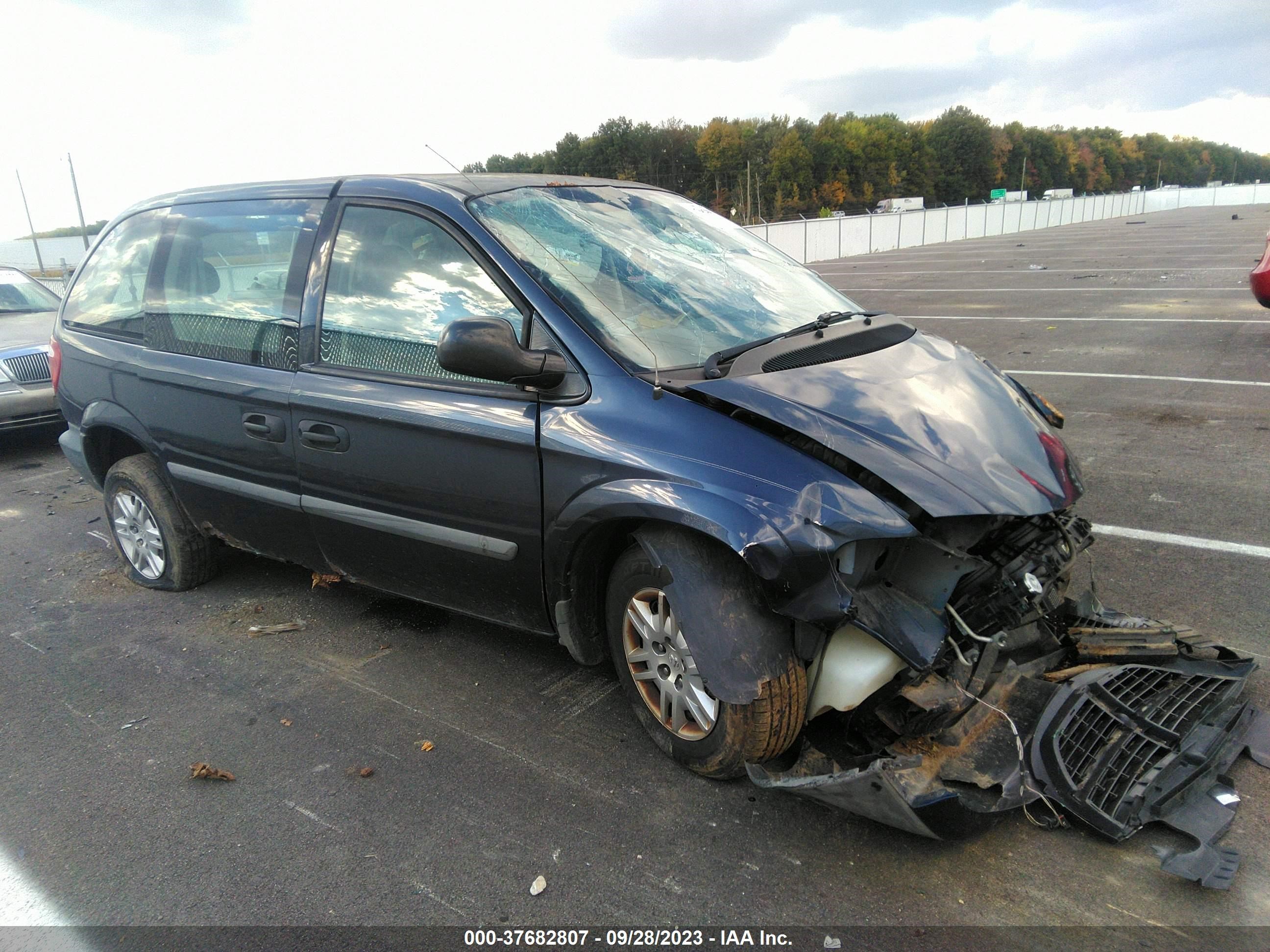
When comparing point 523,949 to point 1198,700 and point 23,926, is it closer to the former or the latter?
point 23,926

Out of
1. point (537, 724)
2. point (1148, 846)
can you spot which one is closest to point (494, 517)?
point (537, 724)

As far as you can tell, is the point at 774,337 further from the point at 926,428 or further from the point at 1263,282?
the point at 1263,282

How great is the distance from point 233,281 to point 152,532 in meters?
1.50

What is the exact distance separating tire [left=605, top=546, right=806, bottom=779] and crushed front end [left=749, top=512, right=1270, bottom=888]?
8 cm

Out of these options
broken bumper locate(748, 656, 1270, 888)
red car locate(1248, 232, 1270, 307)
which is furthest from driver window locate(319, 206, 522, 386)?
red car locate(1248, 232, 1270, 307)

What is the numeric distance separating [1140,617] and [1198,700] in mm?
660

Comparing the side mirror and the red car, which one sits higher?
the side mirror

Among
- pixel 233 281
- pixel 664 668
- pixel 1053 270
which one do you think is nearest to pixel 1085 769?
pixel 664 668

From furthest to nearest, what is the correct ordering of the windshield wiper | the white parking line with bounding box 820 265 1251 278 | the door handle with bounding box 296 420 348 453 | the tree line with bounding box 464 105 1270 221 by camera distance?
the tree line with bounding box 464 105 1270 221 → the white parking line with bounding box 820 265 1251 278 → the door handle with bounding box 296 420 348 453 → the windshield wiper

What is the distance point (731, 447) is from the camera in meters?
2.51

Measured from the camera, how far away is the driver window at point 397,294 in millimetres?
3092

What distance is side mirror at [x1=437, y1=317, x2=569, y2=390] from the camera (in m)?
2.69

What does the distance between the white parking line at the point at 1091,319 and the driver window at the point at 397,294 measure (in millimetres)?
7701

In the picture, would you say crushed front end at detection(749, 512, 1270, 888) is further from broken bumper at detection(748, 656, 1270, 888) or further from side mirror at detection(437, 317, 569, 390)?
side mirror at detection(437, 317, 569, 390)
